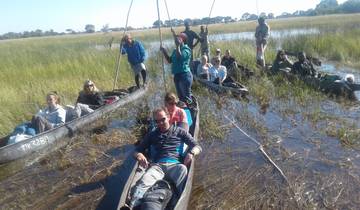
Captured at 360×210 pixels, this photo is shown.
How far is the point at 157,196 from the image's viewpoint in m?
4.87

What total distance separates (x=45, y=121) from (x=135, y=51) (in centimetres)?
490

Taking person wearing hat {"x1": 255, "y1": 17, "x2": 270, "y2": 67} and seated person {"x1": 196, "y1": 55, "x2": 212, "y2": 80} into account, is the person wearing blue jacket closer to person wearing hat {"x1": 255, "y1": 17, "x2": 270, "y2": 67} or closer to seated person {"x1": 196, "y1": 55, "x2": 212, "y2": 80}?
seated person {"x1": 196, "y1": 55, "x2": 212, "y2": 80}

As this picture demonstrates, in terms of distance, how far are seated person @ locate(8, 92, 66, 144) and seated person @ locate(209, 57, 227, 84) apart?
223 inches

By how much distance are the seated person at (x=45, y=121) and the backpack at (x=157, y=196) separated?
4.28 m

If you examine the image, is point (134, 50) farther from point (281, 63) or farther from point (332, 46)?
point (332, 46)

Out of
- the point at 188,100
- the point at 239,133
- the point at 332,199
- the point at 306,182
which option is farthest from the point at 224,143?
the point at 332,199

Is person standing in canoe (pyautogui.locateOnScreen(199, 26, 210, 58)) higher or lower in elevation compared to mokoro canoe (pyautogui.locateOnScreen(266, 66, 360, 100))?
higher

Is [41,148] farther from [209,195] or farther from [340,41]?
[340,41]

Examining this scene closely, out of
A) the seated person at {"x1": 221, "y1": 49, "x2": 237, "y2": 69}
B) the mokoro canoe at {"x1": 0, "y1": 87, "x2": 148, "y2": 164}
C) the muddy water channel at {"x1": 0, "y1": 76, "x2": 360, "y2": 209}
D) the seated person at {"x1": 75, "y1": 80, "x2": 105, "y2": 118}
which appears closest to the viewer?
the muddy water channel at {"x1": 0, "y1": 76, "x2": 360, "y2": 209}

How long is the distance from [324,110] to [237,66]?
17.4 ft

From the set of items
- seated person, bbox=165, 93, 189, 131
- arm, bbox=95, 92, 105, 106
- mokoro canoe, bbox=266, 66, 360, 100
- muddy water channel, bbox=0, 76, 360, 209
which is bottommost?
muddy water channel, bbox=0, 76, 360, 209

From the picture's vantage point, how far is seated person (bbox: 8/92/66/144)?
850cm

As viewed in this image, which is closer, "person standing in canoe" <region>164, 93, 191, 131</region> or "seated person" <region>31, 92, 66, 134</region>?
"person standing in canoe" <region>164, 93, 191, 131</region>

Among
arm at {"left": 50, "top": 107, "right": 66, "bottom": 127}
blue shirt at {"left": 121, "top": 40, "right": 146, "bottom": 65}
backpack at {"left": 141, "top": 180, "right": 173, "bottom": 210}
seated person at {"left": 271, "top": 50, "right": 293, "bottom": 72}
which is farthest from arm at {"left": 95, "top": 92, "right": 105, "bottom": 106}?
seated person at {"left": 271, "top": 50, "right": 293, "bottom": 72}
